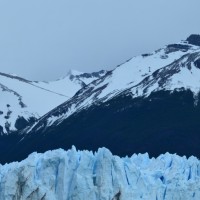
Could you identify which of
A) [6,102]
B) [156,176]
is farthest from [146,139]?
[6,102]

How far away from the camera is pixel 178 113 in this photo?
93062 millimetres

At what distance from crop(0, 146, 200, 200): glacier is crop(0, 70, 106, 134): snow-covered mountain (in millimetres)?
80512

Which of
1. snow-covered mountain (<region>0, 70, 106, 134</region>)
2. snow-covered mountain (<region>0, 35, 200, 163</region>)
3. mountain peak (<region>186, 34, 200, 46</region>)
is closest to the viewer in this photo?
snow-covered mountain (<region>0, 35, 200, 163</region>)

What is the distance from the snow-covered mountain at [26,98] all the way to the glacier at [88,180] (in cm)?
8051

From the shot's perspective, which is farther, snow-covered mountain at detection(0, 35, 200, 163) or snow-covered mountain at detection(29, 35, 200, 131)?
snow-covered mountain at detection(29, 35, 200, 131)

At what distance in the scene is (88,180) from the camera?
43.5 meters

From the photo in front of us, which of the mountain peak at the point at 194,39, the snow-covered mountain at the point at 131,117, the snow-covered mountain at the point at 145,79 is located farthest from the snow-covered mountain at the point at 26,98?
the mountain peak at the point at 194,39

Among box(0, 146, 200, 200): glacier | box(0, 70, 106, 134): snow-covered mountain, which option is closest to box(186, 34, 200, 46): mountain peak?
box(0, 70, 106, 134): snow-covered mountain

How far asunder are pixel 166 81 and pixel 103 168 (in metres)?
57.2

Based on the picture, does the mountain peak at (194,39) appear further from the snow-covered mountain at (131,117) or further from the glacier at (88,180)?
the glacier at (88,180)

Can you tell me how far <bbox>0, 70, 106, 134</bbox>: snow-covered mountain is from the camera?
13288 cm

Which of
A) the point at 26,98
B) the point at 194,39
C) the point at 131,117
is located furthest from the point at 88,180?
the point at 26,98

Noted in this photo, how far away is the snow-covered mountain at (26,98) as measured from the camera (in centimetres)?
13288

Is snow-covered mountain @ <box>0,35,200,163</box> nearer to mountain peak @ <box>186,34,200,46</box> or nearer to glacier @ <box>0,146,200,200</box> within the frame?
mountain peak @ <box>186,34,200,46</box>
